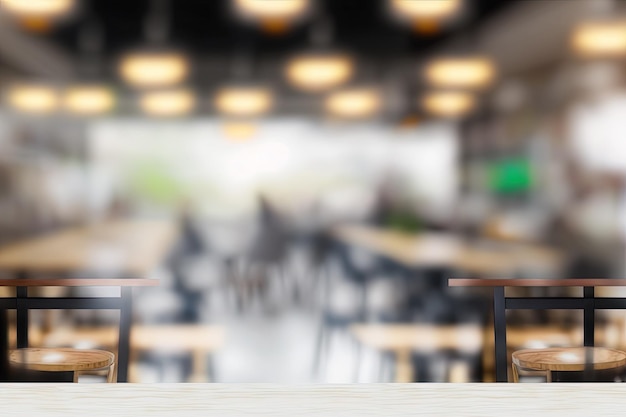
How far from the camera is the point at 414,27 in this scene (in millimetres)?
3414

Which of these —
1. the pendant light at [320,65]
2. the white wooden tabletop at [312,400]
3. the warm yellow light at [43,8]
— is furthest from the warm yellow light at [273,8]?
the white wooden tabletop at [312,400]

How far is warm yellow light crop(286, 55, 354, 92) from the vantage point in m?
3.42

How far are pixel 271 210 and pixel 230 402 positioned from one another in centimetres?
215

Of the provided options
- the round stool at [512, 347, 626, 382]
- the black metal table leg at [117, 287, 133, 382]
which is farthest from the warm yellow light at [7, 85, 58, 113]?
the round stool at [512, 347, 626, 382]

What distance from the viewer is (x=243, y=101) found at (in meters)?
3.49

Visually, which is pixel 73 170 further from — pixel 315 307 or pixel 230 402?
pixel 230 402

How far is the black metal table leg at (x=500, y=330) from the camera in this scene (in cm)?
257

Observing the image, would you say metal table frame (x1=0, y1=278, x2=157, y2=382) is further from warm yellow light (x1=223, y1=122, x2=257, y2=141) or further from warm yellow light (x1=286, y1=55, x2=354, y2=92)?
warm yellow light (x1=286, y1=55, x2=354, y2=92)

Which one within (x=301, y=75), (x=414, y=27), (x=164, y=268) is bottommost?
(x=164, y=268)

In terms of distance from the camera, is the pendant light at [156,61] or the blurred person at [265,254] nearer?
the pendant light at [156,61]

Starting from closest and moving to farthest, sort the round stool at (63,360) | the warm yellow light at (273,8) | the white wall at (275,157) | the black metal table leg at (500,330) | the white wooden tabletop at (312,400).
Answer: the white wooden tabletop at (312,400) < the round stool at (63,360) < the black metal table leg at (500,330) < the warm yellow light at (273,8) < the white wall at (275,157)

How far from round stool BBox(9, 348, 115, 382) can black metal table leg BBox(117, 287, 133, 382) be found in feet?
0.36

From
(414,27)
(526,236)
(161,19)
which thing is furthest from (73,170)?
(526,236)

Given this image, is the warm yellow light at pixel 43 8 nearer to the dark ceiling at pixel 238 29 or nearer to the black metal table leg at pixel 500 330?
the dark ceiling at pixel 238 29
